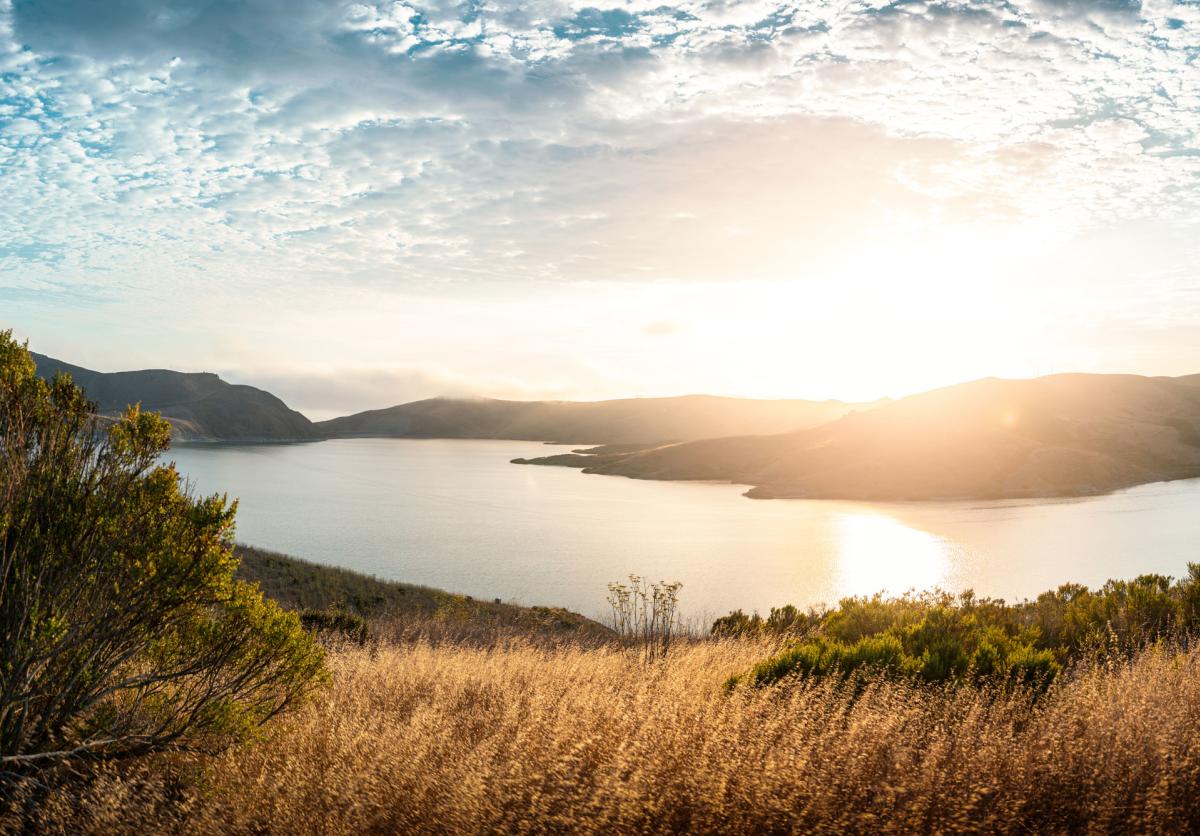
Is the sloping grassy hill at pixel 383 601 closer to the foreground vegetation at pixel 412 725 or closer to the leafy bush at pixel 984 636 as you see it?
the leafy bush at pixel 984 636

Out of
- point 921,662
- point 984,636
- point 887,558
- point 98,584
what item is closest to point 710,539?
point 887,558

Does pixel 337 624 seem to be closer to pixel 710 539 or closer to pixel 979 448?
pixel 710 539

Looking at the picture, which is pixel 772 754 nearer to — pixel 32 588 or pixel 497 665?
pixel 32 588

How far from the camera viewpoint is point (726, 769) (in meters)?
4.99

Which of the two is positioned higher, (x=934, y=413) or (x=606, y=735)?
(x=934, y=413)

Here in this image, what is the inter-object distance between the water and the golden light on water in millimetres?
178

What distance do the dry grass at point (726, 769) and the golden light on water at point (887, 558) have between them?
38.7 m

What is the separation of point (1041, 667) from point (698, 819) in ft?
17.8

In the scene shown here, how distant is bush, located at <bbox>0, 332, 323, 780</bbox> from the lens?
19.7 ft

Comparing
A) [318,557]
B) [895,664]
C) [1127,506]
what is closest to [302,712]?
[895,664]

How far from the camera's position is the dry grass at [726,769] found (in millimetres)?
4793

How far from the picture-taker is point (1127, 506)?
79.4m

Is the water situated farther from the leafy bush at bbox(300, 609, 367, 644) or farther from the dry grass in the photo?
the dry grass

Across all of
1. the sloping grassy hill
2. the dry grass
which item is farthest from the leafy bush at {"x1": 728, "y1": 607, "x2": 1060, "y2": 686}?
the sloping grassy hill
